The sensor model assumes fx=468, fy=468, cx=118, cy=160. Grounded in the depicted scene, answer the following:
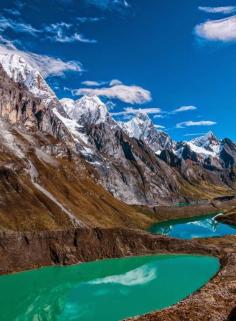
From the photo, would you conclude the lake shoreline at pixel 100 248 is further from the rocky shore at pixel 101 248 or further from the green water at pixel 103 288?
the green water at pixel 103 288

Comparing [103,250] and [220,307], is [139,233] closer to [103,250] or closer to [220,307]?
[103,250]

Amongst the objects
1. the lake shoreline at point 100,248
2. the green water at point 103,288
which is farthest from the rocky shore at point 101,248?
the green water at point 103,288

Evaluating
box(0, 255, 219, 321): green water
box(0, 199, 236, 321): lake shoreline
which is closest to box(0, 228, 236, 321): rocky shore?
box(0, 199, 236, 321): lake shoreline

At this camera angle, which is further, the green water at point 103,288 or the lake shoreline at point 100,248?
the lake shoreline at point 100,248

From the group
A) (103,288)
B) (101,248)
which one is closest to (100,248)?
(101,248)

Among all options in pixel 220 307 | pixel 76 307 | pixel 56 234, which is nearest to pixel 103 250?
pixel 56 234

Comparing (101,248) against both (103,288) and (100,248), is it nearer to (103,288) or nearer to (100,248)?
(100,248)
